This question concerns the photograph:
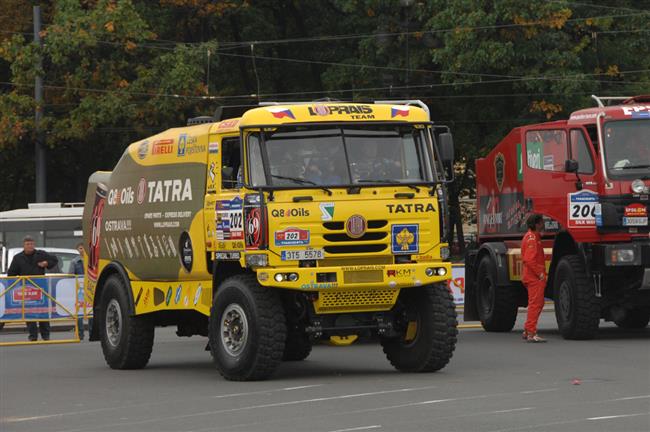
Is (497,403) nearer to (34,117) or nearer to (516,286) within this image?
(516,286)

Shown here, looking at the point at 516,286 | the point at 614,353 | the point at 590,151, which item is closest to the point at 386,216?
the point at 614,353

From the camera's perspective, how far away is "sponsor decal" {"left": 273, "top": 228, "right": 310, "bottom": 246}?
658 inches

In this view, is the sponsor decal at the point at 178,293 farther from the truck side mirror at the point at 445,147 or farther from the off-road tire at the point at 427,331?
the truck side mirror at the point at 445,147

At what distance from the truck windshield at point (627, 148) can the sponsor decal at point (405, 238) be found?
254 inches

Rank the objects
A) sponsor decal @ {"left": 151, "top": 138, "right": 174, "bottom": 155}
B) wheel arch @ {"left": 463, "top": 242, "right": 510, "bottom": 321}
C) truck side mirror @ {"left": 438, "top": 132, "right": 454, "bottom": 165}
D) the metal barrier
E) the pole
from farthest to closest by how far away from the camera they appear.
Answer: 1. the pole
2. the metal barrier
3. wheel arch @ {"left": 463, "top": 242, "right": 510, "bottom": 321}
4. sponsor decal @ {"left": 151, "top": 138, "right": 174, "bottom": 155}
5. truck side mirror @ {"left": 438, "top": 132, "right": 454, "bottom": 165}

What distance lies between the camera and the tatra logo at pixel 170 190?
1830cm

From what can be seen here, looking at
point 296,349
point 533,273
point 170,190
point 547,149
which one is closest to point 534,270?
point 533,273

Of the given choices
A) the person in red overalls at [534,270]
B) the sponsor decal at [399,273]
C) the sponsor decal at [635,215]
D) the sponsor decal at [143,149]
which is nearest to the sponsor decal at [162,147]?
the sponsor decal at [143,149]

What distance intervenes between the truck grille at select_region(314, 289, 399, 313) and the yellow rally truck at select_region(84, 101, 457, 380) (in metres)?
0.02

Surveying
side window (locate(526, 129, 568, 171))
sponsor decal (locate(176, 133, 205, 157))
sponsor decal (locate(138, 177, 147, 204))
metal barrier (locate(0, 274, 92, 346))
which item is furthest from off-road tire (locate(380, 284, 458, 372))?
metal barrier (locate(0, 274, 92, 346))

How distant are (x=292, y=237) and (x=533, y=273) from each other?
708cm

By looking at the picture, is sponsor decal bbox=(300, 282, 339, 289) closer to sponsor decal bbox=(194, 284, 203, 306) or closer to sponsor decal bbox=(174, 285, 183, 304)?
sponsor decal bbox=(194, 284, 203, 306)

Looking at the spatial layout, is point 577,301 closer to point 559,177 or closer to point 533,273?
point 533,273

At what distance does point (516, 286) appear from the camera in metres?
25.8
